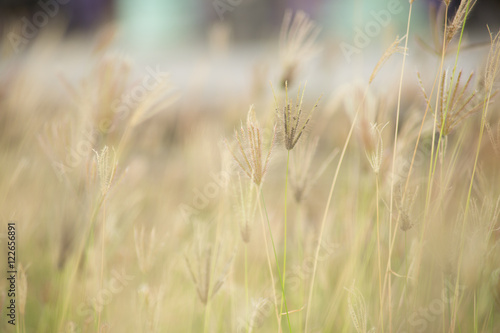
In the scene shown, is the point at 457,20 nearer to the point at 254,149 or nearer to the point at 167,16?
the point at 254,149

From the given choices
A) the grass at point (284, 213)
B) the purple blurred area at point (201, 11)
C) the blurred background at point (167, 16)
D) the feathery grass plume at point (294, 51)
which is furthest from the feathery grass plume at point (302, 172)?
the purple blurred area at point (201, 11)

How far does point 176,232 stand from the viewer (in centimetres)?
92

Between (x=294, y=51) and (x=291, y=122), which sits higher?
(x=294, y=51)

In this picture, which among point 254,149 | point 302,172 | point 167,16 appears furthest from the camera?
point 167,16

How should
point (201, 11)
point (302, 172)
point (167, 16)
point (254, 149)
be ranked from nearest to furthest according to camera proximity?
point (254, 149)
point (302, 172)
point (167, 16)
point (201, 11)

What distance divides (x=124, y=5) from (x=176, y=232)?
3.44 metres

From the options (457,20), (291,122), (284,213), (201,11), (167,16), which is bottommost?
(284,213)

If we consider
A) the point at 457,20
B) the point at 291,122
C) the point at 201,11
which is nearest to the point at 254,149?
the point at 291,122

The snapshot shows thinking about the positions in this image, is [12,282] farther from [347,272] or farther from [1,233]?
[347,272]

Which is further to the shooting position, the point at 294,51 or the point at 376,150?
the point at 294,51

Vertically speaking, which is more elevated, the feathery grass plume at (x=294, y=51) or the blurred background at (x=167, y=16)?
the blurred background at (x=167, y=16)

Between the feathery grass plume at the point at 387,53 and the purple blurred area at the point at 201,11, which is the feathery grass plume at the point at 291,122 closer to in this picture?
the feathery grass plume at the point at 387,53

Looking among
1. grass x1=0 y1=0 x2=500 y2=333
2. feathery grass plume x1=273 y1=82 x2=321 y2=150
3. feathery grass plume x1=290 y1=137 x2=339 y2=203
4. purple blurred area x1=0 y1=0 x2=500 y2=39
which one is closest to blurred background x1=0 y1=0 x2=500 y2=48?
purple blurred area x1=0 y1=0 x2=500 y2=39

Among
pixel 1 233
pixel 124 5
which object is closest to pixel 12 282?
pixel 1 233
